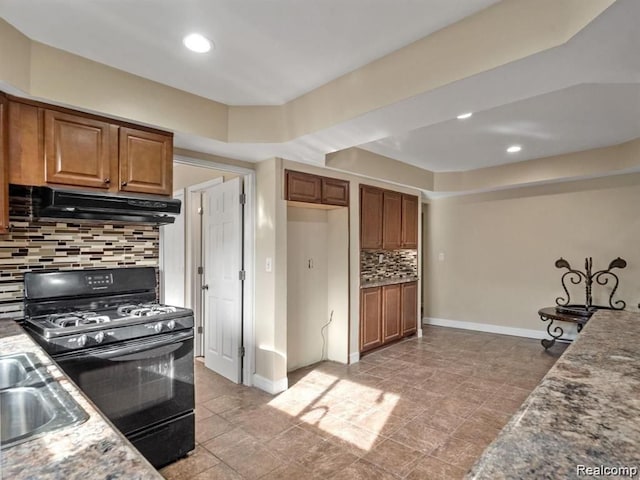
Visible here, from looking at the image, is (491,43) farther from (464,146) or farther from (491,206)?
(491,206)

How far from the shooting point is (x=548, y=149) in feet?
13.7

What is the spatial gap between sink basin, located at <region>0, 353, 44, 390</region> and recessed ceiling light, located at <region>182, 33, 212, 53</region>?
1710mm

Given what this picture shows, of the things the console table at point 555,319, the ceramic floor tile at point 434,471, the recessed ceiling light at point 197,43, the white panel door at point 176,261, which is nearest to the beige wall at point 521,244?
the console table at point 555,319

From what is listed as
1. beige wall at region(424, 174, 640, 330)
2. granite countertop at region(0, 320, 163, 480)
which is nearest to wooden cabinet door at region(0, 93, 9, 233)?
granite countertop at region(0, 320, 163, 480)

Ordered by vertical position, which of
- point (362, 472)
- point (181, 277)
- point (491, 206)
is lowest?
point (362, 472)

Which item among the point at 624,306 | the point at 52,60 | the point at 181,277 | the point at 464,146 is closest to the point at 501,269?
the point at 624,306

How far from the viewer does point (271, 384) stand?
10.8ft

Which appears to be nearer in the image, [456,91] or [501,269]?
[456,91]

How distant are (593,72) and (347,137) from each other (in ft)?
4.96

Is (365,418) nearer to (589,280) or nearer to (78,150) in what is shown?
(78,150)

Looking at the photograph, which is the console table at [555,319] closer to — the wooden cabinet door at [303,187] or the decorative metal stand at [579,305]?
the decorative metal stand at [579,305]

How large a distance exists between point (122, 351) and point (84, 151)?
1233mm

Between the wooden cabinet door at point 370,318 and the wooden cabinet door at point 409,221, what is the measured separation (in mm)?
973

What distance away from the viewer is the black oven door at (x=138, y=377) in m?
1.89
